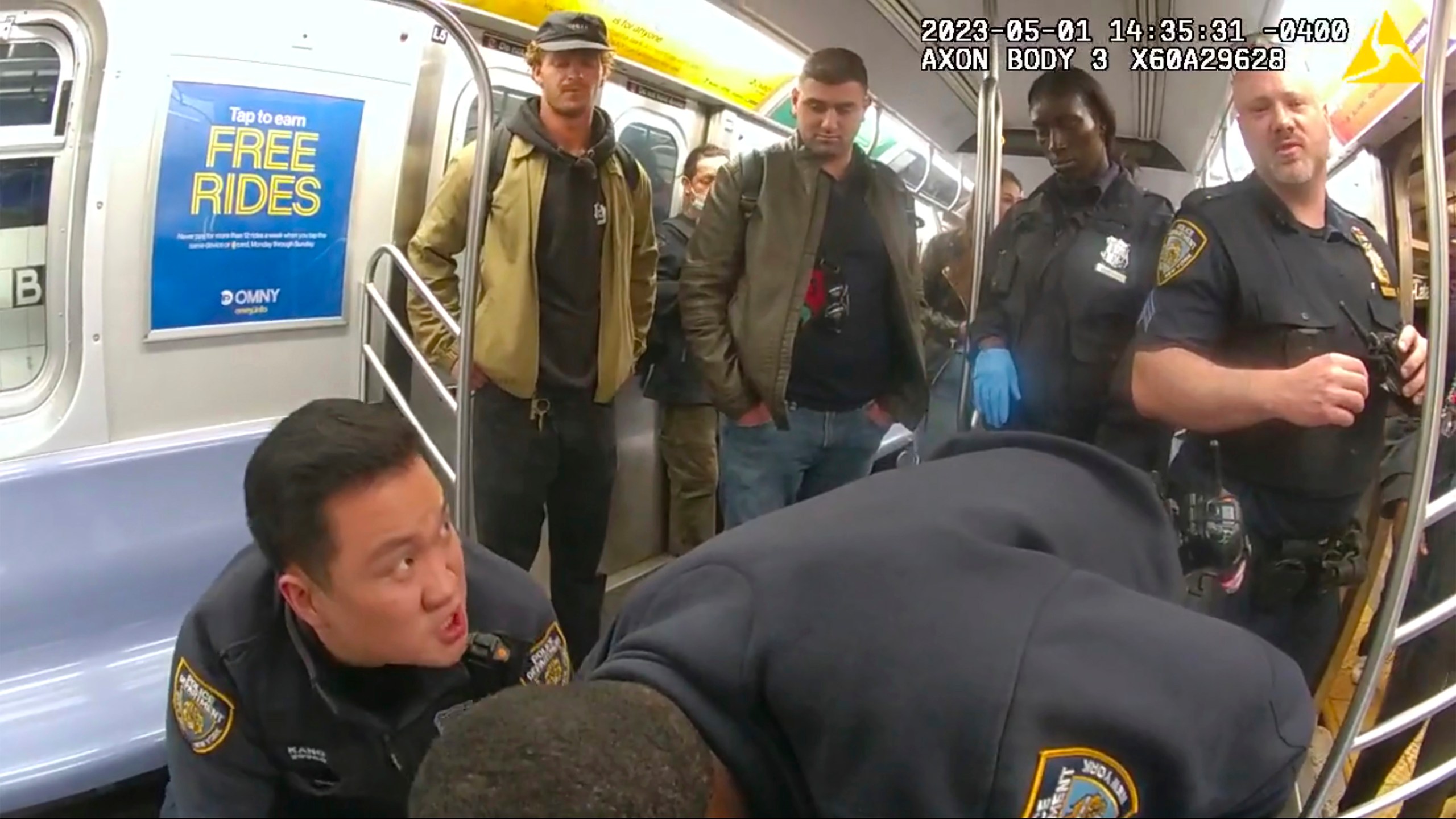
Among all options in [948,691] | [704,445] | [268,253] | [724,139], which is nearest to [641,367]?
[704,445]

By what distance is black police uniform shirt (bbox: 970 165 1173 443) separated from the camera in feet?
6.01

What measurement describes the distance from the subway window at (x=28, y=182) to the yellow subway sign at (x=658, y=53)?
87 cm

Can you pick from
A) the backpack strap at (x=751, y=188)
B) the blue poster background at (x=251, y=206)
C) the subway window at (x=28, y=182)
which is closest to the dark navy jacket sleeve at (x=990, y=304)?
Answer: the backpack strap at (x=751, y=188)

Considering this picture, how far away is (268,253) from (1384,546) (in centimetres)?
252

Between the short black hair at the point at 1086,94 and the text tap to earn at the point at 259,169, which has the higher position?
the short black hair at the point at 1086,94

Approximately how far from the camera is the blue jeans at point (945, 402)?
2.10 meters

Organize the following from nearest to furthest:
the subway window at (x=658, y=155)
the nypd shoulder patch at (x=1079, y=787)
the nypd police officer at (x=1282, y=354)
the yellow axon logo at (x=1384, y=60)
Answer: the nypd shoulder patch at (x=1079, y=787), the yellow axon logo at (x=1384, y=60), the nypd police officer at (x=1282, y=354), the subway window at (x=658, y=155)

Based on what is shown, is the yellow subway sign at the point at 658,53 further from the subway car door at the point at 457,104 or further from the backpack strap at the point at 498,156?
the backpack strap at the point at 498,156

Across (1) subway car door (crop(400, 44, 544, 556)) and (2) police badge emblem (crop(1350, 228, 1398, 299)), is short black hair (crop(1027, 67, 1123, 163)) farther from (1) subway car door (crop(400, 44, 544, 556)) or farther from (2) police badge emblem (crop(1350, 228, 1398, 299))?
(1) subway car door (crop(400, 44, 544, 556))

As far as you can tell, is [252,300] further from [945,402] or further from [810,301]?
[945,402]

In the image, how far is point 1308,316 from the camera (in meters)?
1.57

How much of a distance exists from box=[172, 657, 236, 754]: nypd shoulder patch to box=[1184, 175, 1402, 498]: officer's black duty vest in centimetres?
159

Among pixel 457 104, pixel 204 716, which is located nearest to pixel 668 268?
pixel 457 104

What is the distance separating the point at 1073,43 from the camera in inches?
75.5
